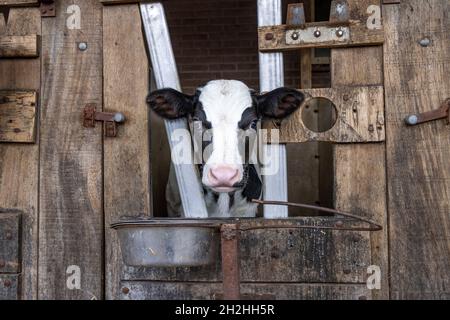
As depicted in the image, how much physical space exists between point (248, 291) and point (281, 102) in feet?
2.90

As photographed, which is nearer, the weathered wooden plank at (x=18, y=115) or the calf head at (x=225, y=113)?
the calf head at (x=225, y=113)

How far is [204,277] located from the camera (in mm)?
2396

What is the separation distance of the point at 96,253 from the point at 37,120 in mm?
696

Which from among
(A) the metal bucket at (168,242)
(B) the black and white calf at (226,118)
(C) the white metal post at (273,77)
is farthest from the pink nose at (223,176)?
(A) the metal bucket at (168,242)

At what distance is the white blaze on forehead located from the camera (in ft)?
8.15

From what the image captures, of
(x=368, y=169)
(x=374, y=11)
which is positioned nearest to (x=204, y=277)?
(x=368, y=169)

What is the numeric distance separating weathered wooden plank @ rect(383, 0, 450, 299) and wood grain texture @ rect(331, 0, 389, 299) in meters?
0.04

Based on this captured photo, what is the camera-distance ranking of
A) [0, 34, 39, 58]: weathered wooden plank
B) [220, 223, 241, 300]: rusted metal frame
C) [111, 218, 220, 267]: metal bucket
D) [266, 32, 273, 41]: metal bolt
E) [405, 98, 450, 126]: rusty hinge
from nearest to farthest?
[220, 223, 241, 300]: rusted metal frame
[111, 218, 220, 267]: metal bucket
[405, 98, 450, 126]: rusty hinge
[266, 32, 273, 41]: metal bolt
[0, 34, 39, 58]: weathered wooden plank

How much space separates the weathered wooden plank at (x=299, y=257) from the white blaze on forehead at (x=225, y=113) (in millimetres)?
377

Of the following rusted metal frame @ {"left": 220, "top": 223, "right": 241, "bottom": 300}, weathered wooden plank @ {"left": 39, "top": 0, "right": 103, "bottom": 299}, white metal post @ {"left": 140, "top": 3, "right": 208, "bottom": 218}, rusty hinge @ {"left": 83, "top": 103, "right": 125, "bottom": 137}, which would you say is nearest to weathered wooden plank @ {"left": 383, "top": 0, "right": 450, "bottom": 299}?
rusted metal frame @ {"left": 220, "top": 223, "right": 241, "bottom": 300}

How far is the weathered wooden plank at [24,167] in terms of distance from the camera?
253 cm

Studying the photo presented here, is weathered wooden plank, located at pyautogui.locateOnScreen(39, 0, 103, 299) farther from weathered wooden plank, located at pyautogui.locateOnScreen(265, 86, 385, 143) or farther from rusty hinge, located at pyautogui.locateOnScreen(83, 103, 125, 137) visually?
weathered wooden plank, located at pyautogui.locateOnScreen(265, 86, 385, 143)

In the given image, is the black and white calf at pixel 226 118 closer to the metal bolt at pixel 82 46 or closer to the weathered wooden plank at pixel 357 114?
the weathered wooden plank at pixel 357 114
